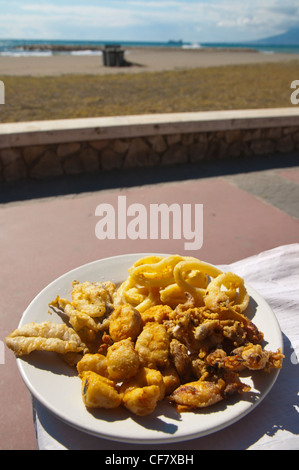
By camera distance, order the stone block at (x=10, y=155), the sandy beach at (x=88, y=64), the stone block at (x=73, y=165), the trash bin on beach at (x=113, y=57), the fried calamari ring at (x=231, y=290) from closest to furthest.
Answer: the fried calamari ring at (x=231, y=290), the stone block at (x=10, y=155), the stone block at (x=73, y=165), the sandy beach at (x=88, y=64), the trash bin on beach at (x=113, y=57)

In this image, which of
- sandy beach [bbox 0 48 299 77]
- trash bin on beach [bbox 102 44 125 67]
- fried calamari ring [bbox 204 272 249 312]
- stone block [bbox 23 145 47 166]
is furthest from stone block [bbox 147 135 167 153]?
trash bin on beach [bbox 102 44 125 67]

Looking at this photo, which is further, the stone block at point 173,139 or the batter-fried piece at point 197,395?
the stone block at point 173,139

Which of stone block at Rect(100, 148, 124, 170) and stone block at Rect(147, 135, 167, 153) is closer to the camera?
stone block at Rect(100, 148, 124, 170)

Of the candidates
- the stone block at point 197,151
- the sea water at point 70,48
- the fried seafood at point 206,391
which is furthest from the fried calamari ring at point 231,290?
the sea water at point 70,48

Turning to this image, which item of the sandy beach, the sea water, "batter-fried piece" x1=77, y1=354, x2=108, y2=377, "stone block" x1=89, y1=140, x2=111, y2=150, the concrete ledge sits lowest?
"batter-fried piece" x1=77, y1=354, x2=108, y2=377

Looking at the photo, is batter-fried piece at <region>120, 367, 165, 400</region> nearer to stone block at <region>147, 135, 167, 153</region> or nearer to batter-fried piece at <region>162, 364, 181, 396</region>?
batter-fried piece at <region>162, 364, 181, 396</region>

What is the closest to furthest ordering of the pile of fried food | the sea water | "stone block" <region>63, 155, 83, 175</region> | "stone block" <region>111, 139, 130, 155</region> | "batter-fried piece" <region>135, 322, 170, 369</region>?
the pile of fried food
"batter-fried piece" <region>135, 322, 170, 369</region>
"stone block" <region>63, 155, 83, 175</region>
"stone block" <region>111, 139, 130, 155</region>
the sea water

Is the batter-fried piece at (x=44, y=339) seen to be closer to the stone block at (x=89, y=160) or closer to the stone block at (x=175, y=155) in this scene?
the stone block at (x=89, y=160)
